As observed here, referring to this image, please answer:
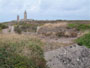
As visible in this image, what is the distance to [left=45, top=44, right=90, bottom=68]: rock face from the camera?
11.4m

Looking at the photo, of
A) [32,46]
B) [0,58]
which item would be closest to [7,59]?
[0,58]

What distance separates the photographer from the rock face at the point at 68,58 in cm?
1136

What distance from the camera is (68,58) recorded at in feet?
39.9

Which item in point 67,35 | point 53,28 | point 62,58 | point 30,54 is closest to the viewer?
point 30,54

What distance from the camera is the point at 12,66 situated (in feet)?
28.0

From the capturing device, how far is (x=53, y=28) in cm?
2827

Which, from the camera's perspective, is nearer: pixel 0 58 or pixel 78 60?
pixel 0 58

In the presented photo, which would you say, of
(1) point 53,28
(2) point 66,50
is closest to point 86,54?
(2) point 66,50

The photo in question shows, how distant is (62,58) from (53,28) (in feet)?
53.8

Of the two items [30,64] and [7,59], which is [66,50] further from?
[7,59]

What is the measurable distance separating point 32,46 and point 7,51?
294 centimetres

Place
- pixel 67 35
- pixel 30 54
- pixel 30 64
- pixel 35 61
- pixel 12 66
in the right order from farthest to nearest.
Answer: pixel 67 35 → pixel 30 54 → pixel 35 61 → pixel 30 64 → pixel 12 66

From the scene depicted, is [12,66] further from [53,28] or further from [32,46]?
[53,28]

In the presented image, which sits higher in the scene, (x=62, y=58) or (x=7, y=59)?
(x=7, y=59)
